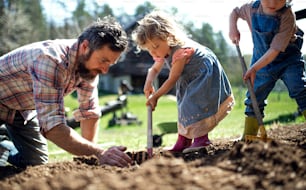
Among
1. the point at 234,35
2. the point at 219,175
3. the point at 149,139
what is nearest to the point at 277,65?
the point at 234,35

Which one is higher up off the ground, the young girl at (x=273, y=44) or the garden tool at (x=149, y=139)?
the young girl at (x=273, y=44)

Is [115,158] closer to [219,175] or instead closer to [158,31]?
[219,175]

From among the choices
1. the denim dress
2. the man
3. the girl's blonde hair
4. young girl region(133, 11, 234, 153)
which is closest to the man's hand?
the man

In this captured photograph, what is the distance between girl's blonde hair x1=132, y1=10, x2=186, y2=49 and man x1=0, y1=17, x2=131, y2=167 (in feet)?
0.74

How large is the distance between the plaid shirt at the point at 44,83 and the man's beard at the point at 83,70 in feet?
0.14

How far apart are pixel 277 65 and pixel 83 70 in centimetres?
176

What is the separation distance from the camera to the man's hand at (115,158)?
278cm

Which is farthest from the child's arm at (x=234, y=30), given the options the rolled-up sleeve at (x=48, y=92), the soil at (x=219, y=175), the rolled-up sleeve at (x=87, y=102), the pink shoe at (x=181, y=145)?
the soil at (x=219, y=175)

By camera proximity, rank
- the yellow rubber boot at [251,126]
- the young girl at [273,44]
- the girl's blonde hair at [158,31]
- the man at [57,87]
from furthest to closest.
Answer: the yellow rubber boot at [251,126] < the girl's blonde hair at [158,31] < the young girl at [273,44] < the man at [57,87]

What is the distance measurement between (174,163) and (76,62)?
5.53ft

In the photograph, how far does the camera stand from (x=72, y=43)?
3.36 m

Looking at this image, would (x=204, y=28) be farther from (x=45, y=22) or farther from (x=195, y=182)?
(x=45, y=22)

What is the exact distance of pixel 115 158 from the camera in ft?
9.12

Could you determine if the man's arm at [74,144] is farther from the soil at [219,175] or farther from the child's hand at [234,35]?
the child's hand at [234,35]
